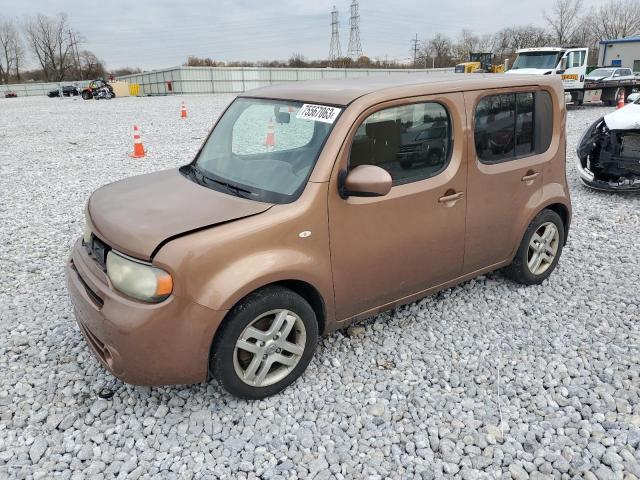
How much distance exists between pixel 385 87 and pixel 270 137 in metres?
0.85

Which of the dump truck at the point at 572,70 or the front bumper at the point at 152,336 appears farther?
the dump truck at the point at 572,70

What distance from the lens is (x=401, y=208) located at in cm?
324

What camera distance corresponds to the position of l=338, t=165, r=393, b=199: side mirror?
2846 millimetres

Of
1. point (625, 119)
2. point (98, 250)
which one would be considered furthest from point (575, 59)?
point (98, 250)

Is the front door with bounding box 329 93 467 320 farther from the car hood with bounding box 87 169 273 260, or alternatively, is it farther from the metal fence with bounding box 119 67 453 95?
the metal fence with bounding box 119 67 453 95

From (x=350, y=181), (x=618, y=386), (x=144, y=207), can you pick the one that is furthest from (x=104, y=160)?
(x=618, y=386)

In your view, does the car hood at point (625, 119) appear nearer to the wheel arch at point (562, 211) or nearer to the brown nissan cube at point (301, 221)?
the wheel arch at point (562, 211)

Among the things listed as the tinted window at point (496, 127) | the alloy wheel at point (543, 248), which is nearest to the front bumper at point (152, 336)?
the tinted window at point (496, 127)

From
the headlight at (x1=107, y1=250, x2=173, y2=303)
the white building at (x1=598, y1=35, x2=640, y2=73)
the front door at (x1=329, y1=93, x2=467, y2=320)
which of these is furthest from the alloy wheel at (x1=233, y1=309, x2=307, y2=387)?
the white building at (x1=598, y1=35, x2=640, y2=73)

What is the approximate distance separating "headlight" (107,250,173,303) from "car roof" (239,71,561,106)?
150 cm

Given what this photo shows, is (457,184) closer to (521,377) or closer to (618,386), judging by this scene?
(521,377)

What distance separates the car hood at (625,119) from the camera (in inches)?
264

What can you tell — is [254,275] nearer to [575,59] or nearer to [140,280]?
[140,280]

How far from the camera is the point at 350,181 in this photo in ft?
9.46
